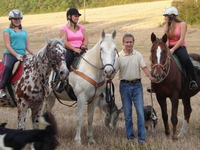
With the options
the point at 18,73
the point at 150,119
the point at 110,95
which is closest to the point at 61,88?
the point at 18,73

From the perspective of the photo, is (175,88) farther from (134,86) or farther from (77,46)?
(77,46)

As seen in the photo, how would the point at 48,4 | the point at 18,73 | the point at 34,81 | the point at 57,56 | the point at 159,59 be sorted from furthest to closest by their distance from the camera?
the point at 48,4
the point at 159,59
the point at 18,73
the point at 34,81
the point at 57,56

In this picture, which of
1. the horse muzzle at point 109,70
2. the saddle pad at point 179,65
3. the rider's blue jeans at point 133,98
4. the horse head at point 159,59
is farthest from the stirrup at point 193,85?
the horse muzzle at point 109,70

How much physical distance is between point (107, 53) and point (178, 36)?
77.8 inches

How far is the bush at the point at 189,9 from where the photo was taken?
40.3 metres

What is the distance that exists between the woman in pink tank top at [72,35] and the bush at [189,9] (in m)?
34.3

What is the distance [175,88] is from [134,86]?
89cm

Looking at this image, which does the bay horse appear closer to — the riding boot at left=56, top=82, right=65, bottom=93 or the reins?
the riding boot at left=56, top=82, right=65, bottom=93

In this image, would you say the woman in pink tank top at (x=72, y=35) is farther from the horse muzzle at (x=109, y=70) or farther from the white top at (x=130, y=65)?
the horse muzzle at (x=109, y=70)

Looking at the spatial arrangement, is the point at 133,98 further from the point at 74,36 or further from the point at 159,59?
the point at 74,36

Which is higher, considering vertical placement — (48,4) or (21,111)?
(48,4)

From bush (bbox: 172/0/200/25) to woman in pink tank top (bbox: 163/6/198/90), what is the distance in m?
33.7

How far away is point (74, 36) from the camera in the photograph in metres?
7.71

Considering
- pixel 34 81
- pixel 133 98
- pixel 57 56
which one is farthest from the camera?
pixel 133 98
